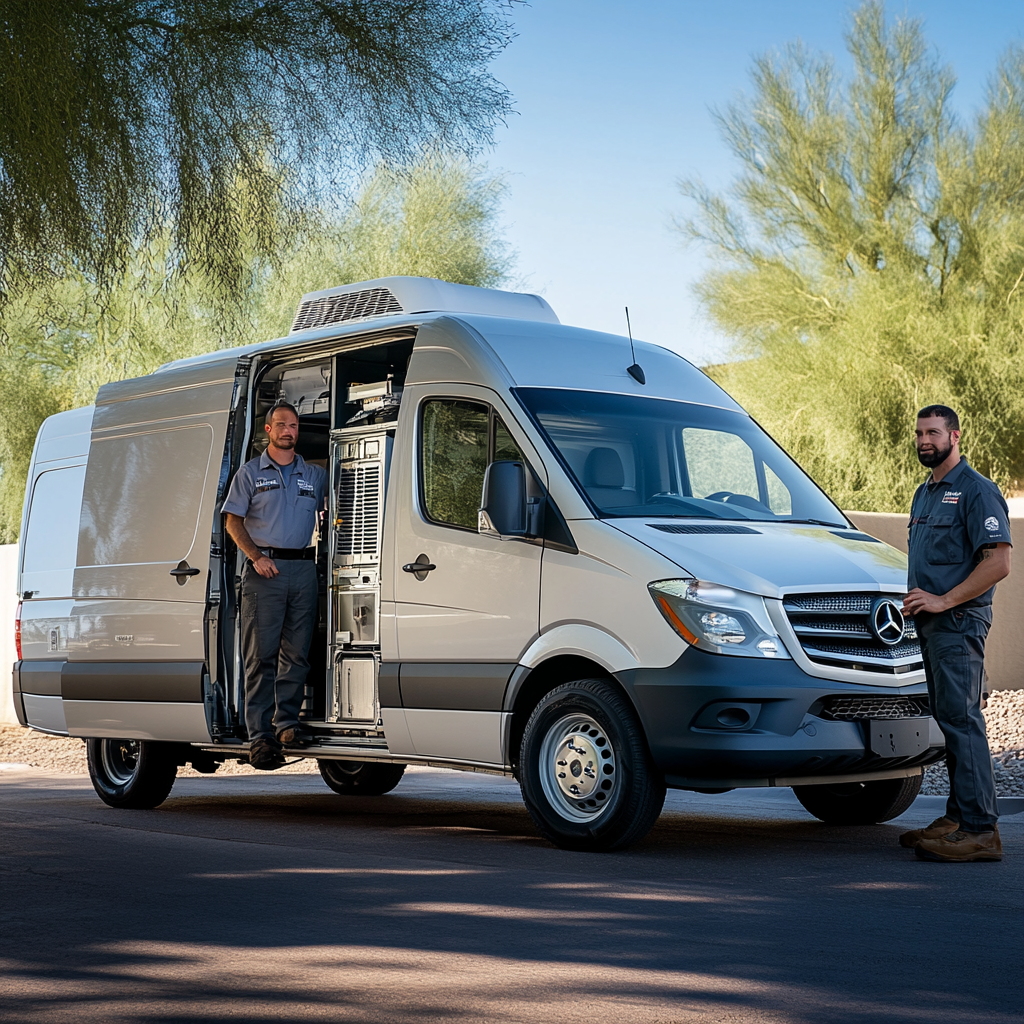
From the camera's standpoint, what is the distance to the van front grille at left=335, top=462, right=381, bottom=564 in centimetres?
983

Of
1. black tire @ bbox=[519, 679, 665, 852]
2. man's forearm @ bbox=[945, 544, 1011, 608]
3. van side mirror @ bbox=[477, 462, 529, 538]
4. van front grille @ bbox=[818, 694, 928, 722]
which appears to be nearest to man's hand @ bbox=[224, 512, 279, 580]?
van side mirror @ bbox=[477, 462, 529, 538]

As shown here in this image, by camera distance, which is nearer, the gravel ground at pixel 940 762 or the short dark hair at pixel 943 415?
the short dark hair at pixel 943 415

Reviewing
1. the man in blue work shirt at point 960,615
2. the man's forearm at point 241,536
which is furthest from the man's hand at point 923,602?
the man's forearm at point 241,536

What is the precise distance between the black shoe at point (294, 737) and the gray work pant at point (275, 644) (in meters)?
0.06

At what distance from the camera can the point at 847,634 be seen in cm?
783

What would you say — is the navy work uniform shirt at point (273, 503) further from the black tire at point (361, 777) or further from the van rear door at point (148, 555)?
the black tire at point (361, 777)

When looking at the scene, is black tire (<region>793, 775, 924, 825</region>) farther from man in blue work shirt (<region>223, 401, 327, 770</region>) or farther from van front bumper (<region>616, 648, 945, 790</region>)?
man in blue work shirt (<region>223, 401, 327, 770</region>)

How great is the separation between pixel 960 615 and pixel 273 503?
4.36 m

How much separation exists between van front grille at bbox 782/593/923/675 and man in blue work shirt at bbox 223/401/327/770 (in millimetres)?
3465

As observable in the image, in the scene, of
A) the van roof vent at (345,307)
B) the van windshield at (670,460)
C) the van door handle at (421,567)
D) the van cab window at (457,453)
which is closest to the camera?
the van windshield at (670,460)

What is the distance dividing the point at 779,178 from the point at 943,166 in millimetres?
2642

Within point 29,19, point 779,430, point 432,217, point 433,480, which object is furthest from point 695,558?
point 432,217

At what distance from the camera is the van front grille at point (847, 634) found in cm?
769

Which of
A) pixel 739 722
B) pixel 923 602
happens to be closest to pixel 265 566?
pixel 739 722
